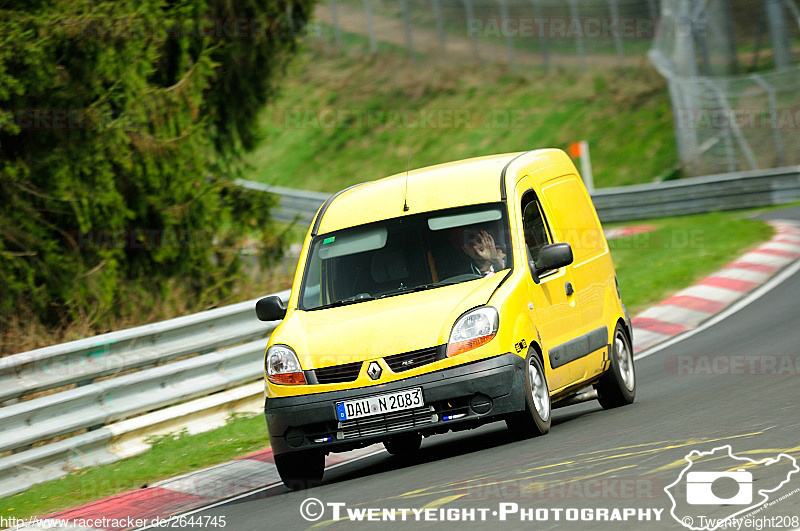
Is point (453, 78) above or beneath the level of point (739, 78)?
beneath

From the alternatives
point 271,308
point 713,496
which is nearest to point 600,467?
point 713,496

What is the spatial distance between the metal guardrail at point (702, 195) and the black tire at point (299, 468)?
17107mm

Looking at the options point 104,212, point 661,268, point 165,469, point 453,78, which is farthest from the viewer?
point 453,78

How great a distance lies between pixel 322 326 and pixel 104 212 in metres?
7.53

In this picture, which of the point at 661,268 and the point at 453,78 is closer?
the point at 661,268

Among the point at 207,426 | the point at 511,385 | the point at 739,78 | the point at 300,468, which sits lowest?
the point at 739,78

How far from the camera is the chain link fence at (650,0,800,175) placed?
1104 inches

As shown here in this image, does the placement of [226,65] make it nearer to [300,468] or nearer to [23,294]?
[23,294]

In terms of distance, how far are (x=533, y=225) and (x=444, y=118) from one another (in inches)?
1338

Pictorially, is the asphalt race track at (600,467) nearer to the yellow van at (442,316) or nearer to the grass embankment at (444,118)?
the yellow van at (442,316)

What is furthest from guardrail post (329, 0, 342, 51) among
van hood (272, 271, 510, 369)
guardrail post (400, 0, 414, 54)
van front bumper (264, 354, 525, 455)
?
van front bumper (264, 354, 525, 455)

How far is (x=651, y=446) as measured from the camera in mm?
7379

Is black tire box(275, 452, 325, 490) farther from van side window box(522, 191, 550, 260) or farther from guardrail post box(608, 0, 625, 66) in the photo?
guardrail post box(608, 0, 625, 66)

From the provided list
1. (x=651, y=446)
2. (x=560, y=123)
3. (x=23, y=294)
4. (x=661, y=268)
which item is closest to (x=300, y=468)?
(x=651, y=446)
